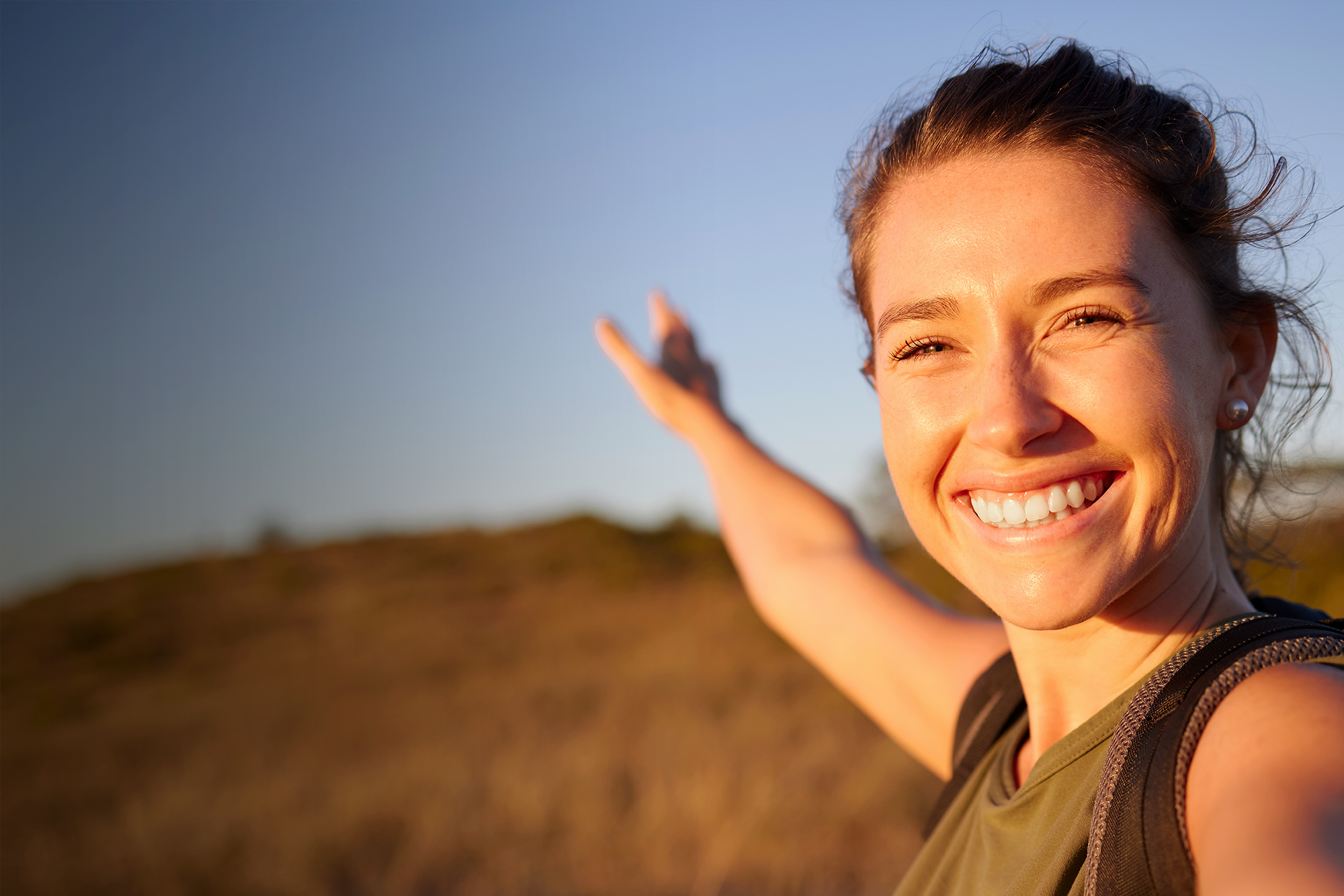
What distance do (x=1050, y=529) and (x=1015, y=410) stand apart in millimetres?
178

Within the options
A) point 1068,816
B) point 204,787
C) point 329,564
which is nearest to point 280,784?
point 204,787

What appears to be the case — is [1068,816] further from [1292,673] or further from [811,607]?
[811,607]

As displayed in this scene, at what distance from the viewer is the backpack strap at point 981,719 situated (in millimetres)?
1660

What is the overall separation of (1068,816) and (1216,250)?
823 millimetres

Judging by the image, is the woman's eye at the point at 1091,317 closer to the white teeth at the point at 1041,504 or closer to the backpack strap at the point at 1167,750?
the white teeth at the point at 1041,504

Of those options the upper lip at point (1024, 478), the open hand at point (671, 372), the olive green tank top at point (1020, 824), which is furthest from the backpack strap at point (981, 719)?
the open hand at point (671, 372)

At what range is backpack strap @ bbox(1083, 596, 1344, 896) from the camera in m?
0.92

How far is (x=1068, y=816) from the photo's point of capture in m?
1.18

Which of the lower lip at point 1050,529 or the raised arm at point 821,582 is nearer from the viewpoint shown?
the lower lip at point 1050,529

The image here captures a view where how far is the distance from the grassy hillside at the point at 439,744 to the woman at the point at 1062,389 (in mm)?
1678

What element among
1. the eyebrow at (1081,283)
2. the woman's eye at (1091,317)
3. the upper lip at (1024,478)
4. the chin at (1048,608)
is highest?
the eyebrow at (1081,283)

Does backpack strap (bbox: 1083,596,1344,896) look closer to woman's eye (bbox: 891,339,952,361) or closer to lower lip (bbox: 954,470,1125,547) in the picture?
lower lip (bbox: 954,470,1125,547)

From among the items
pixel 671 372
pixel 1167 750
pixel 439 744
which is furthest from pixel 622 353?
pixel 439 744

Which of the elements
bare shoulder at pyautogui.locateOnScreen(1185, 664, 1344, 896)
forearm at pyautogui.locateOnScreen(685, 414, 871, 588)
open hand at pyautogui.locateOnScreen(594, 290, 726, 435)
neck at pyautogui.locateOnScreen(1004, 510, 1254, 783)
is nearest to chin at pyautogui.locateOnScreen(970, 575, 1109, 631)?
neck at pyautogui.locateOnScreen(1004, 510, 1254, 783)
